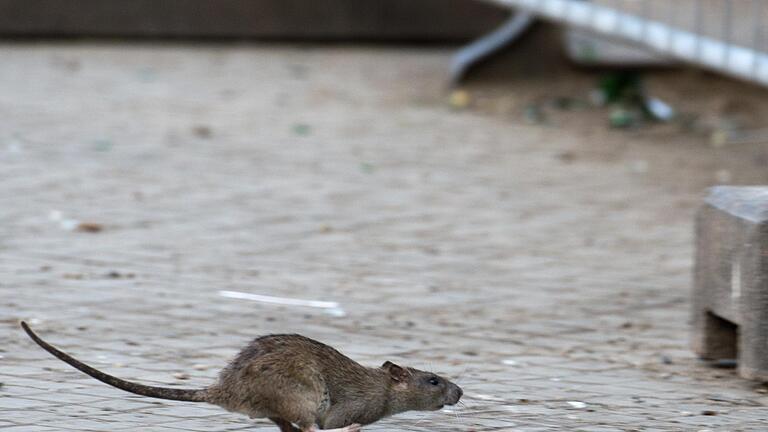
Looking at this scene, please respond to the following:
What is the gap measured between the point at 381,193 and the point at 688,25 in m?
2.86

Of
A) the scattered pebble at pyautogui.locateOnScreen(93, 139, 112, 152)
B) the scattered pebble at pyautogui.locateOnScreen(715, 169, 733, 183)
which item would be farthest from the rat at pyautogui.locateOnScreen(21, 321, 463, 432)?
the scattered pebble at pyautogui.locateOnScreen(93, 139, 112, 152)

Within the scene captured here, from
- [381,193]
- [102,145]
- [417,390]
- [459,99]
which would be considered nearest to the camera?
[417,390]

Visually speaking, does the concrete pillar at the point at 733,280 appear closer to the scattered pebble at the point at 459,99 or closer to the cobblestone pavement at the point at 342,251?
the cobblestone pavement at the point at 342,251

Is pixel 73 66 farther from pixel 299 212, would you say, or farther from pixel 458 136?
pixel 299 212

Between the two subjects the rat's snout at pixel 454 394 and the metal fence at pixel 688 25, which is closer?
the rat's snout at pixel 454 394

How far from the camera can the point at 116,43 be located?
53.4 feet

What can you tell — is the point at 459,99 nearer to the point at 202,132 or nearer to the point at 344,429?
the point at 202,132

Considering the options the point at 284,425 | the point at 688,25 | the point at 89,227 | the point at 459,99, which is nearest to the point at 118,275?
the point at 89,227

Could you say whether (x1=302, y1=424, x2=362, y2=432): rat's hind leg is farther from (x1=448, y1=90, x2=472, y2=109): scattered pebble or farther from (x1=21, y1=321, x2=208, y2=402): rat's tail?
(x1=448, y1=90, x2=472, y2=109): scattered pebble

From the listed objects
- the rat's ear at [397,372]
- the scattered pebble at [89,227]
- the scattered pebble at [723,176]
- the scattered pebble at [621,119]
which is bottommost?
the rat's ear at [397,372]

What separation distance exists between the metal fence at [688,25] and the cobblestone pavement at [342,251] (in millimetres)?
923

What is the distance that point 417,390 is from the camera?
451 centimetres

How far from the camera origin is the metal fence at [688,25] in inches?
377

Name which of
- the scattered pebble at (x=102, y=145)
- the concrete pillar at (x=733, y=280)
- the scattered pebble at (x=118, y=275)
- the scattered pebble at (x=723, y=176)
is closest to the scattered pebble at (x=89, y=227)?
the scattered pebble at (x=118, y=275)
